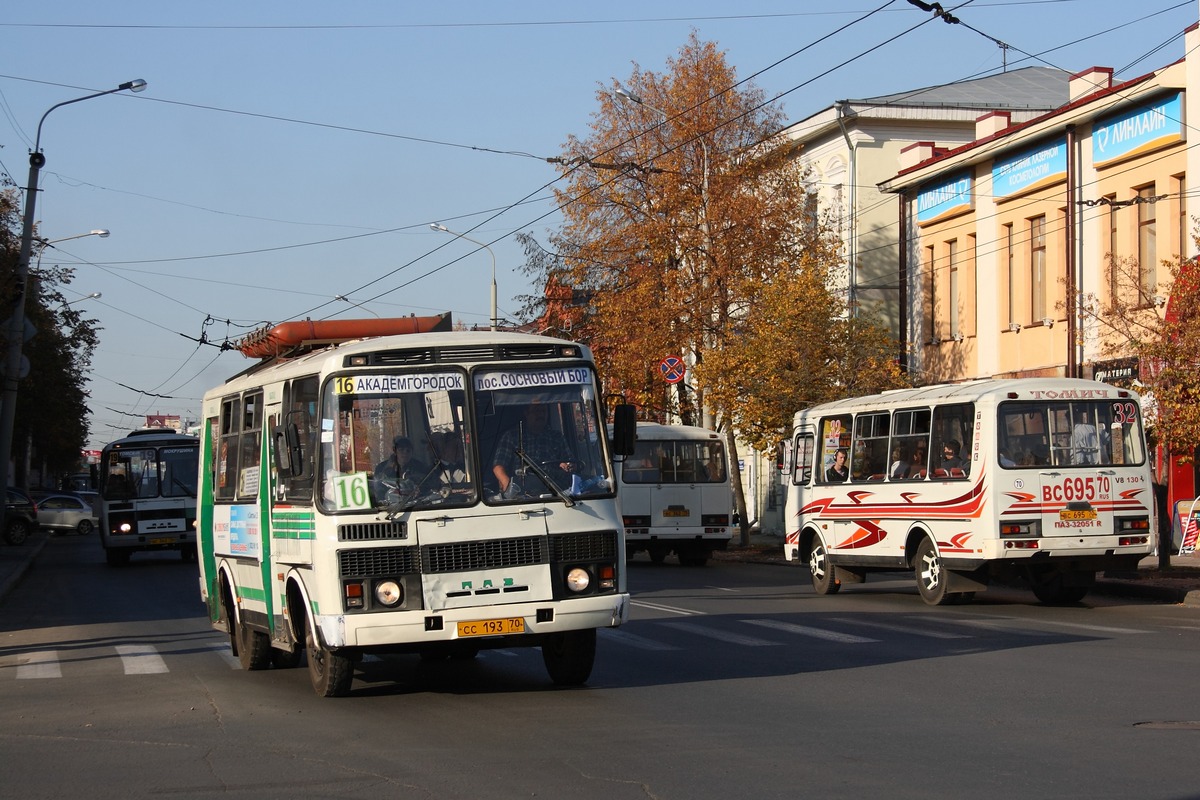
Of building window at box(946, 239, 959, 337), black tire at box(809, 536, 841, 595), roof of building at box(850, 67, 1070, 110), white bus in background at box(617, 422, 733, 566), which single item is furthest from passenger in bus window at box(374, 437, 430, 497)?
roof of building at box(850, 67, 1070, 110)

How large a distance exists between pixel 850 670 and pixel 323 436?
4759mm

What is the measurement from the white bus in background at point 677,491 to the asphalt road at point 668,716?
15.6 metres

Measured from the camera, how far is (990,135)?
35.2 metres

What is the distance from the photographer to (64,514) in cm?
6281

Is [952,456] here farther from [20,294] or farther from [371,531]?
[20,294]

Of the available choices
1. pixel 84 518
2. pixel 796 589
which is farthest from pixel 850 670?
pixel 84 518

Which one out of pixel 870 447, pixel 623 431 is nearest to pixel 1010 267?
pixel 870 447

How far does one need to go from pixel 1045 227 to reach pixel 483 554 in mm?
25573

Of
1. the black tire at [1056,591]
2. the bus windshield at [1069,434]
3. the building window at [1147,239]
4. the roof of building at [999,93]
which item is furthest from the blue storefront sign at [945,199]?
the bus windshield at [1069,434]

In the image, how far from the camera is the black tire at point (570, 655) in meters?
11.9

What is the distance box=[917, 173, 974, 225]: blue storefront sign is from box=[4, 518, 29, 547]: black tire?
2947cm

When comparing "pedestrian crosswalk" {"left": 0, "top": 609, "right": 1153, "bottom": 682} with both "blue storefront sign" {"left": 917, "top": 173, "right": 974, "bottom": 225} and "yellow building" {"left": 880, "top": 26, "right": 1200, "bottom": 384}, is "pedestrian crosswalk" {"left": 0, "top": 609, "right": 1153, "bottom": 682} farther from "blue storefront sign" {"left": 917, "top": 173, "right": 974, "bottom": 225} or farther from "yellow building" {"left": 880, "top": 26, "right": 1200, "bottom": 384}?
"blue storefront sign" {"left": 917, "top": 173, "right": 974, "bottom": 225}

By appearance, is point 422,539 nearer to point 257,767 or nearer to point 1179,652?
point 257,767

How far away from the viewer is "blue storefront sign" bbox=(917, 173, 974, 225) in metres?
37.2
